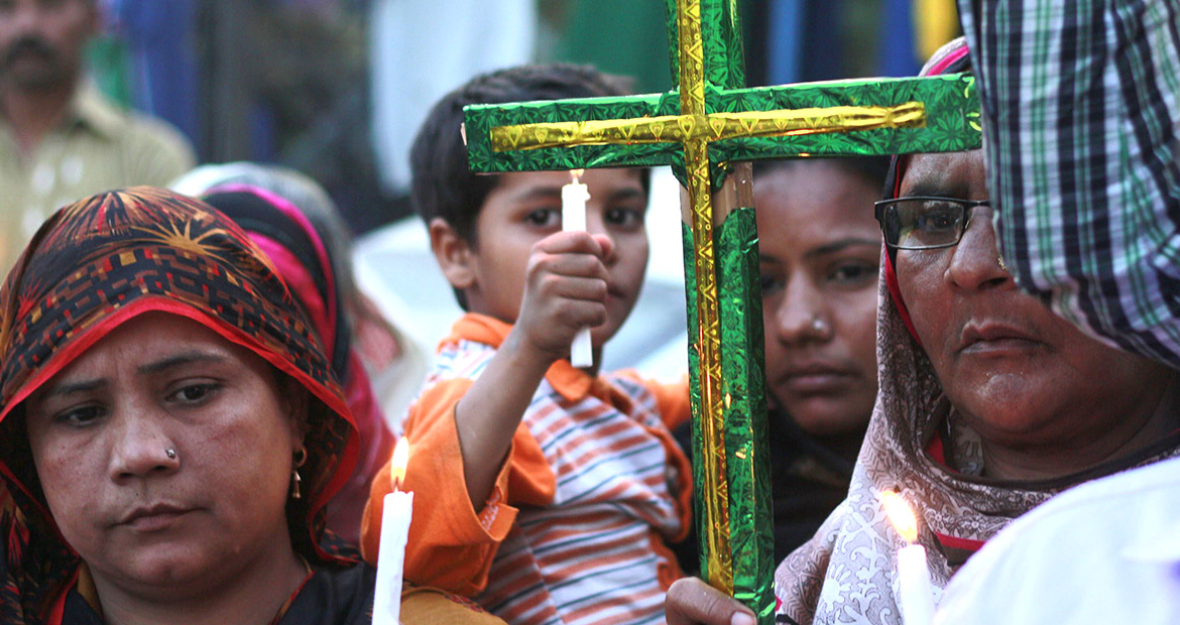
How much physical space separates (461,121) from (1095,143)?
1838 millimetres

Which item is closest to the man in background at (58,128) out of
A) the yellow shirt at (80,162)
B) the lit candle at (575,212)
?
the yellow shirt at (80,162)

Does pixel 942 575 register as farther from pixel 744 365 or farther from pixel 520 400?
pixel 520 400

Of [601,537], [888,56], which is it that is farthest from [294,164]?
[601,537]

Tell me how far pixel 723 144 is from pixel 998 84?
0.46 meters

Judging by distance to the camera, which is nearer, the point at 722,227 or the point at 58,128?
the point at 722,227

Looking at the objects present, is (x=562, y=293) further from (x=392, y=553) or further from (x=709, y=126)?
(x=392, y=553)

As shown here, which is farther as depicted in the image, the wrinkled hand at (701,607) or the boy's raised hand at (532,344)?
the boy's raised hand at (532,344)

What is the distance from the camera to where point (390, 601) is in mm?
1434

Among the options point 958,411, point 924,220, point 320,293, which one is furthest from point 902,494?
point 320,293

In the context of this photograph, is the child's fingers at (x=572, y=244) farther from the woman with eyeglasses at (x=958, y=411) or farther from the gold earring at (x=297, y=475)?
the gold earring at (x=297, y=475)

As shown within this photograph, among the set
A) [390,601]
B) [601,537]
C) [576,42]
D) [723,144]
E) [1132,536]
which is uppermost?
[576,42]

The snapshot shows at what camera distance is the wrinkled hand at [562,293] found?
209cm

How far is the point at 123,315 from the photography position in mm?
2041

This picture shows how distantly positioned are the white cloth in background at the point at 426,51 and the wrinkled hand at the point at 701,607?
18.4 feet
